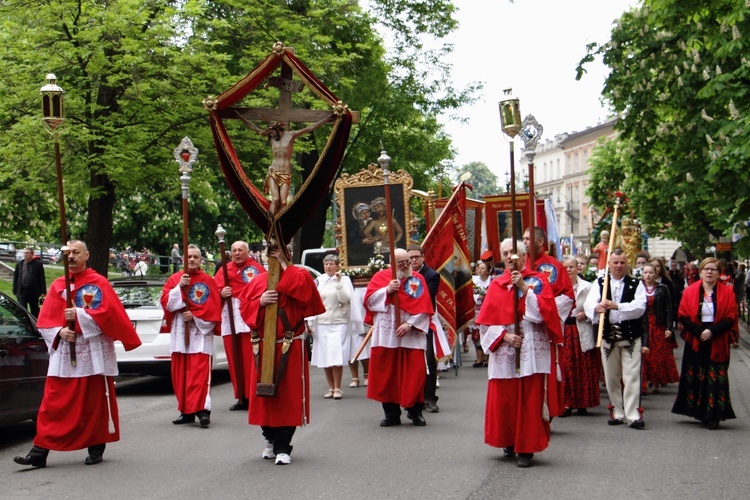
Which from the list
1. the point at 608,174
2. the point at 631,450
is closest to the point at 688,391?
the point at 631,450

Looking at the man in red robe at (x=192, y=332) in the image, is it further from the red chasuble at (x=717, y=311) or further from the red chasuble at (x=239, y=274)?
the red chasuble at (x=717, y=311)

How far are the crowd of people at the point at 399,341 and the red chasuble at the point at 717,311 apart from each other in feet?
0.05

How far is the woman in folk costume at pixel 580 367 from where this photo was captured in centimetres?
1168

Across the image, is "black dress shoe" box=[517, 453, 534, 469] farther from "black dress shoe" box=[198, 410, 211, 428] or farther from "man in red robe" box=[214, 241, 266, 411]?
"man in red robe" box=[214, 241, 266, 411]

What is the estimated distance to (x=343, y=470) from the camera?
836 centimetres

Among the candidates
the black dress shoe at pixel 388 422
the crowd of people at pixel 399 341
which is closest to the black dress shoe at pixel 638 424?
the crowd of people at pixel 399 341

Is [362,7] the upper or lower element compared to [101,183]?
upper

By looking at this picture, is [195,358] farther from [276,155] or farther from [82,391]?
[276,155]

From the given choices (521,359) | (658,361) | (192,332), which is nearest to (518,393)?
(521,359)

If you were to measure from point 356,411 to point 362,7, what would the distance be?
18.4 meters

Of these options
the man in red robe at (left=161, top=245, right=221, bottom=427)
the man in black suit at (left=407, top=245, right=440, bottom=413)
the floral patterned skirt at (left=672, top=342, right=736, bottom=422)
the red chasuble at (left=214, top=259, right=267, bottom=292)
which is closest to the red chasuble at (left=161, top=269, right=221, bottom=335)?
the man in red robe at (left=161, top=245, right=221, bottom=427)

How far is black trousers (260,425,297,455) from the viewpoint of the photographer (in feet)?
28.6

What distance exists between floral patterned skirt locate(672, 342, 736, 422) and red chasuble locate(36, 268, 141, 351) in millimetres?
5767

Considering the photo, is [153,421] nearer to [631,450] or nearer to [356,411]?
[356,411]
